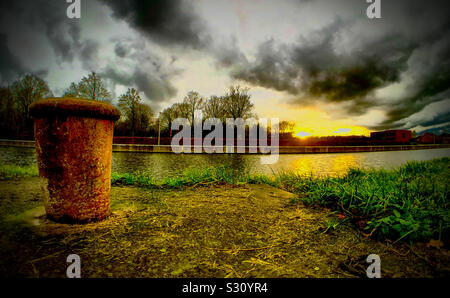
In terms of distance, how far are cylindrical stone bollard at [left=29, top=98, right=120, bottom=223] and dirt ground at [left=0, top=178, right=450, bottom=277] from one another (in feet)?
0.59

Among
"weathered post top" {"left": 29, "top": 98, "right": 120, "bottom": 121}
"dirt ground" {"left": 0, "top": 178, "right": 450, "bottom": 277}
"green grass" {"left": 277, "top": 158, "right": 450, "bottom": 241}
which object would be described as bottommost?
"dirt ground" {"left": 0, "top": 178, "right": 450, "bottom": 277}

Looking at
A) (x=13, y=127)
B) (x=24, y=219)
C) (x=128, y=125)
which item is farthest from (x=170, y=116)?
(x=24, y=219)

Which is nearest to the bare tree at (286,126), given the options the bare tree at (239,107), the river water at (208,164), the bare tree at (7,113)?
the bare tree at (239,107)

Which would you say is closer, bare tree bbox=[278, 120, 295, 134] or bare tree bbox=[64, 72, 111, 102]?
bare tree bbox=[64, 72, 111, 102]

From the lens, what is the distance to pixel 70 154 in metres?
1.79

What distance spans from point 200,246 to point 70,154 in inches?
55.5

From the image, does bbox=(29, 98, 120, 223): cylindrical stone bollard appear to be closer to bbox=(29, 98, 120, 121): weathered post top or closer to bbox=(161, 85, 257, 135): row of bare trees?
bbox=(29, 98, 120, 121): weathered post top

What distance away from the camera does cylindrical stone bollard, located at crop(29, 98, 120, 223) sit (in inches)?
69.7

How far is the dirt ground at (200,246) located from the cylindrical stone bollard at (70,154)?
18 centimetres

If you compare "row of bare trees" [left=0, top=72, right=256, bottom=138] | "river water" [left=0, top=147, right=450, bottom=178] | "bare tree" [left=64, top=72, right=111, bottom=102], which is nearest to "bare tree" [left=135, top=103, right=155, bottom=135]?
"row of bare trees" [left=0, top=72, right=256, bottom=138]

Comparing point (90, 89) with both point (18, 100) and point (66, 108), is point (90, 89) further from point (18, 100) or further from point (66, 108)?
point (66, 108)

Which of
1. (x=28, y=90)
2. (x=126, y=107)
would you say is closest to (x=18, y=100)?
(x=28, y=90)
